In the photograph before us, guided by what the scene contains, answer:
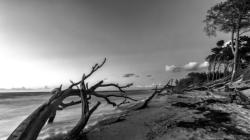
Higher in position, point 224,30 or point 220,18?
point 220,18

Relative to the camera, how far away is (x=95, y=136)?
3.37 meters

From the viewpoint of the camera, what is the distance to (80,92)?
153 inches

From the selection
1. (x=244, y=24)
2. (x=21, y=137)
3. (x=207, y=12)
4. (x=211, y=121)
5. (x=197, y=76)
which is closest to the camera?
(x=21, y=137)

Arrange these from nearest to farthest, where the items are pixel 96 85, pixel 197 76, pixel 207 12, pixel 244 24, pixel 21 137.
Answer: pixel 21 137 → pixel 96 85 → pixel 244 24 → pixel 207 12 → pixel 197 76

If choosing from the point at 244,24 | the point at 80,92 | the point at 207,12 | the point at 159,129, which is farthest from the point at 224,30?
the point at 80,92

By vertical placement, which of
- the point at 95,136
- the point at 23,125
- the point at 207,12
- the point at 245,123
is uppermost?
the point at 207,12

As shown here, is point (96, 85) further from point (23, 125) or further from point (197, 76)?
point (197, 76)

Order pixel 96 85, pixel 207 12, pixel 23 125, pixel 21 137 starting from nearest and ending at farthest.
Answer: pixel 21 137 < pixel 23 125 < pixel 96 85 < pixel 207 12

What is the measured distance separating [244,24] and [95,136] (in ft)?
56.1

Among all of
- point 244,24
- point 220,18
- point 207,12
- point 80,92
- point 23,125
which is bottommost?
point 23,125

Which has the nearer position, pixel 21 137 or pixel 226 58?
pixel 21 137

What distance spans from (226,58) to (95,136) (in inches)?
988

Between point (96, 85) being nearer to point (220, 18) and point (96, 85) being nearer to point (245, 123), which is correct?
point (245, 123)

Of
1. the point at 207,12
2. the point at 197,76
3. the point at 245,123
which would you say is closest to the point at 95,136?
the point at 245,123
